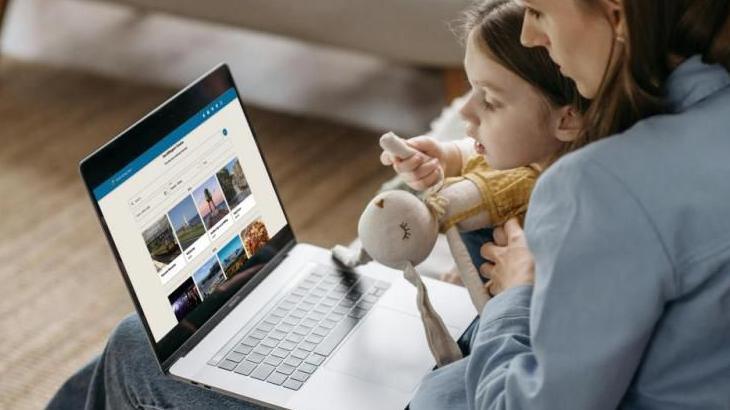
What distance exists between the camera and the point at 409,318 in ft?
4.30

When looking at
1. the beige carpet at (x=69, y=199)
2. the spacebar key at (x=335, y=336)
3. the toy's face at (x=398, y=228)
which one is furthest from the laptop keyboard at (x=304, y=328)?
the beige carpet at (x=69, y=199)

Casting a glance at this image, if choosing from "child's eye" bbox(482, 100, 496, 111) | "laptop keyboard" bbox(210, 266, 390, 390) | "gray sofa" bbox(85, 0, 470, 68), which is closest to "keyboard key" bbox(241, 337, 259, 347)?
"laptop keyboard" bbox(210, 266, 390, 390)

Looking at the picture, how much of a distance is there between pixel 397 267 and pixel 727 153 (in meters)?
0.48

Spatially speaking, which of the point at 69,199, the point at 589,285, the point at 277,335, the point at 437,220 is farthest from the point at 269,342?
the point at 69,199

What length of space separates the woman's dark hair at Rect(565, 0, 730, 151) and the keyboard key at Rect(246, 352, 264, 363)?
49 centimetres

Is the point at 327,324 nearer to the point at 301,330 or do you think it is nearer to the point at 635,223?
the point at 301,330

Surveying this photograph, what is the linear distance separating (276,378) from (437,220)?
0.86 feet

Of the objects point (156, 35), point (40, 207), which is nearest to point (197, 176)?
point (40, 207)

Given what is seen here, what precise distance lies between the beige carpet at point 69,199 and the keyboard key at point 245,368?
860 mm

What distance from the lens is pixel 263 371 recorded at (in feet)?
4.00

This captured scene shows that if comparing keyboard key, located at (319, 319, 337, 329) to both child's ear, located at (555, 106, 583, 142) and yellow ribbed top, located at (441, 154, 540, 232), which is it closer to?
yellow ribbed top, located at (441, 154, 540, 232)

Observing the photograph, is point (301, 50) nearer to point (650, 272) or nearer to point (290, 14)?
point (290, 14)

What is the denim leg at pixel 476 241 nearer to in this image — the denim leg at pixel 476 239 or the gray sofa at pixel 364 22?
the denim leg at pixel 476 239

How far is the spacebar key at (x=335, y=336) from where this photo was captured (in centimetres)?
125
